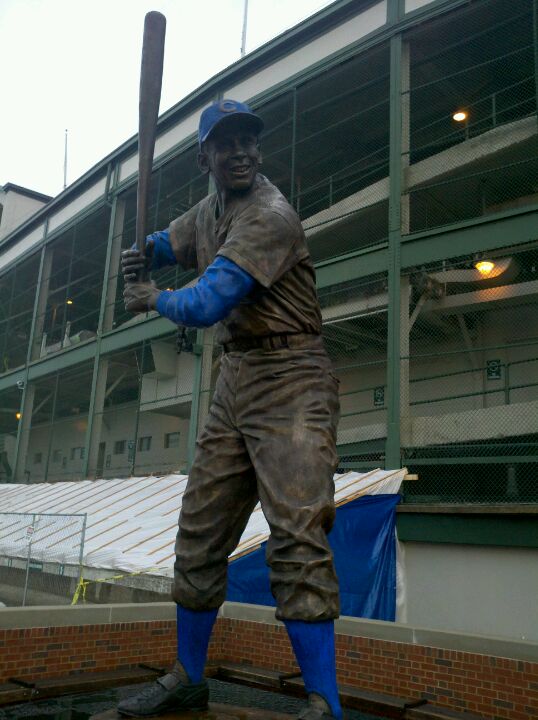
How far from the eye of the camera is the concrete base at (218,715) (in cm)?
271

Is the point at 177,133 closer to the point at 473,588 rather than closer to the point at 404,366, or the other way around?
the point at 404,366

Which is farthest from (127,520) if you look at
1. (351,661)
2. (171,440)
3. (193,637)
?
(171,440)

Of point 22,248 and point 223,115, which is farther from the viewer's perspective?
point 22,248

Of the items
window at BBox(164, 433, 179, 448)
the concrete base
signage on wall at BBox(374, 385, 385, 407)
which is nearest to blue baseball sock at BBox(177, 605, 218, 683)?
the concrete base

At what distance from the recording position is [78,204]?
21.9 m

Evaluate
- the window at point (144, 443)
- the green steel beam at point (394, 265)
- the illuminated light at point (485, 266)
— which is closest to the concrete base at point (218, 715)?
the green steel beam at point (394, 265)

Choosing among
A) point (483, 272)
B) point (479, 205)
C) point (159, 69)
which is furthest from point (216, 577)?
point (479, 205)

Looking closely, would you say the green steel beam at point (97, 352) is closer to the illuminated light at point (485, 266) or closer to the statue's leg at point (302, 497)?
the illuminated light at point (485, 266)

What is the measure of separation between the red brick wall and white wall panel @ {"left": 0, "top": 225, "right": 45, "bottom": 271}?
2183 cm

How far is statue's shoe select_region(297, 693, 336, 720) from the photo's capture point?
2379 mm

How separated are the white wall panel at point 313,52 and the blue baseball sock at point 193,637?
1267cm

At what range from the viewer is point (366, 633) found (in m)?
3.83

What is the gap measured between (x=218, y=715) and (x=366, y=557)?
6849mm

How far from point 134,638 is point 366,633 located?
1285 mm
